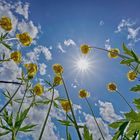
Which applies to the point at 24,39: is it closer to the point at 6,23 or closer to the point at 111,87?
the point at 6,23

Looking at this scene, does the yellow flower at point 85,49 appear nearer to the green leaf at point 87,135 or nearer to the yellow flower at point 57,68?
the yellow flower at point 57,68

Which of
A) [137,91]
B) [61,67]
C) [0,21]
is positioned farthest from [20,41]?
[137,91]

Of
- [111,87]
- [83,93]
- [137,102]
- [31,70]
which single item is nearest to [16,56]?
[31,70]

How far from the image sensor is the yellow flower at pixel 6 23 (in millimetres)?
4625

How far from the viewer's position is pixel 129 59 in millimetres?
3227

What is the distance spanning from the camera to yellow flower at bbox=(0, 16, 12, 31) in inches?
182

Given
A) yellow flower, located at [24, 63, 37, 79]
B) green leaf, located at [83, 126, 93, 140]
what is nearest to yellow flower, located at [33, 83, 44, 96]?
yellow flower, located at [24, 63, 37, 79]

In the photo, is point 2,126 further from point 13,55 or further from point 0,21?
point 0,21

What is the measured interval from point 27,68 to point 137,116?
277 cm

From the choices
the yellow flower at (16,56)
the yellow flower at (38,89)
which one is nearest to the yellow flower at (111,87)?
the yellow flower at (38,89)

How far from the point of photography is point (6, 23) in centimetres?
462

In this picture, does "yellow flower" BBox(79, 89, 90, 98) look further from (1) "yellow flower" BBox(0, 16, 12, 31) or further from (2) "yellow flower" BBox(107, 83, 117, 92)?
(1) "yellow flower" BBox(0, 16, 12, 31)

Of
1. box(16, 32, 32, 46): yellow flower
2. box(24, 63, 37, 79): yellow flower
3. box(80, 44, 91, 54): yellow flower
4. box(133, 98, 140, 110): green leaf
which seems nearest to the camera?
box(133, 98, 140, 110): green leaf

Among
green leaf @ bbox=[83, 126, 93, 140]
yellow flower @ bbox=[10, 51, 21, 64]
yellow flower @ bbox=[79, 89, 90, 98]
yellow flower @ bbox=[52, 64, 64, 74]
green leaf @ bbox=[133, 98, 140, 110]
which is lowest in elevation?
green leaf @ bbox=[83, 126, 93, 140]
